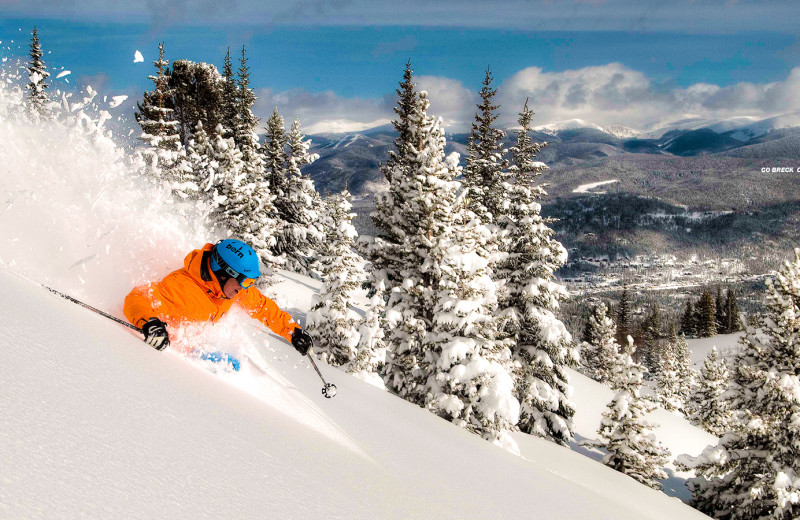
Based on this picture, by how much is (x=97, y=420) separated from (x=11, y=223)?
4.40 m

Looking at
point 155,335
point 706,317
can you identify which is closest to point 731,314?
point 706,317

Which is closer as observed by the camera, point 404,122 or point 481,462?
point 481,462

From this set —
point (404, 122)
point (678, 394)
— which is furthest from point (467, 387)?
point (678, 394)

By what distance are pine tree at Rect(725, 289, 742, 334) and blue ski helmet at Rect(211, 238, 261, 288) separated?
473ft

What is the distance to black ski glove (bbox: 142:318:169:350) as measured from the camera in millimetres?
4262

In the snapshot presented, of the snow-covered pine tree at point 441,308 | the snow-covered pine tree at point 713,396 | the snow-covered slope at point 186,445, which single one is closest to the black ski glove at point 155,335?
the snow-covered slope at point 186,445

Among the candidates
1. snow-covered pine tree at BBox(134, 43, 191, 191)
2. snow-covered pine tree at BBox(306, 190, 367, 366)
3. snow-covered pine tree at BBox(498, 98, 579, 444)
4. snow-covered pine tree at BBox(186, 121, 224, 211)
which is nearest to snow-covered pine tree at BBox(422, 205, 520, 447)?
snow-covered pine tree at BBox(306, 190, 367, 366)

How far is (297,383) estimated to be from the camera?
20.4 ft

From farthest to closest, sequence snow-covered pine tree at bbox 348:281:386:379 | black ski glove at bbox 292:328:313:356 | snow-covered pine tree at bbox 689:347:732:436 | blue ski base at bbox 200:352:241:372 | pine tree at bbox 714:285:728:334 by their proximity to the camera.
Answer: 1. pine tree at bbox 714:285:728:334
2. snow-covered pine tree at bbox 689:347:732:436
3. snow-covered pine tree at bbox 348:281:386:379
4. black ski glove at bbox 292:328:313:356
5. blue ski base at bbox 200:352:241:372

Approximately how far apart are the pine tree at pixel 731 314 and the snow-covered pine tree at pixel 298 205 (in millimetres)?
123265

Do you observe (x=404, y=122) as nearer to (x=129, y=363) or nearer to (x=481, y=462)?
(x=481, y=462)

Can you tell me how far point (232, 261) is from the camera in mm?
4965

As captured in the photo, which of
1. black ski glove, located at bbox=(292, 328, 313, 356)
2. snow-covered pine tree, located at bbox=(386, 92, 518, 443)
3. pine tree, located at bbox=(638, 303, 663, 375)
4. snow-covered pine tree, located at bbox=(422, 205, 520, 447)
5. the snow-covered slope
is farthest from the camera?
pine tree, located at bbox=(638, 303, 663, 375)

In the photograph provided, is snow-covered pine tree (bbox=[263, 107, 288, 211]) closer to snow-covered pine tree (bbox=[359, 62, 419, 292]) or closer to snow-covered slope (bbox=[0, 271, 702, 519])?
snow-covered pine tree (bbox=[359, 62, 419, 292])
